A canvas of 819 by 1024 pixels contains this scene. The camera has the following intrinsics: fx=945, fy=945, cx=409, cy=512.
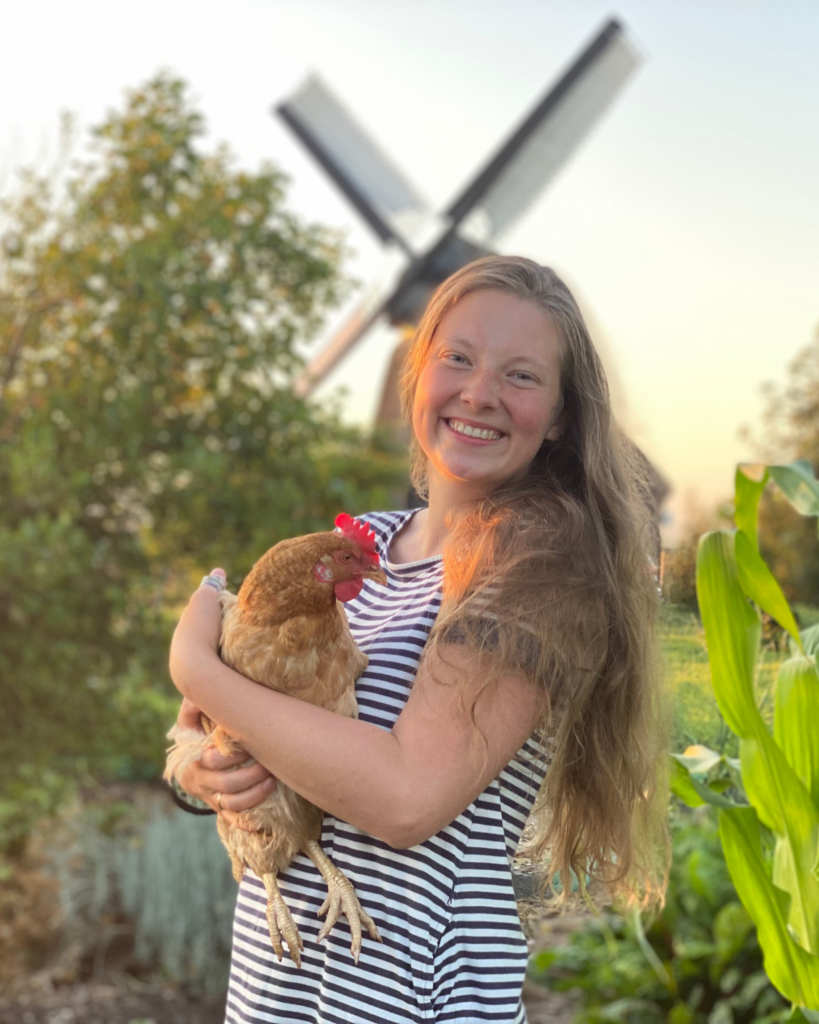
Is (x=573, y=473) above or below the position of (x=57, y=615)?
below

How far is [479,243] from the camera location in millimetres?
12391

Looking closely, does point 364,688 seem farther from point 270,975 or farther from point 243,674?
point 270,975

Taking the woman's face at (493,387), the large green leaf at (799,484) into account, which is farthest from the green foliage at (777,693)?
the woman's face at (493,387)

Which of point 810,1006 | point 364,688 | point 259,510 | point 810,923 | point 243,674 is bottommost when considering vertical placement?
point 810,1006

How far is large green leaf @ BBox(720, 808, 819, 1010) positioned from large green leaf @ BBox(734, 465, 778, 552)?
539mm

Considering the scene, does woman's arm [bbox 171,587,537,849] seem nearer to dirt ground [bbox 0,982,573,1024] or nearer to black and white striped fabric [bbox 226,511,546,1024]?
black and white striped fabric [bbox 226,511,546,1024]

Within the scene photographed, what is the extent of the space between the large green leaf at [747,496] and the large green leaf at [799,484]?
0.02 meters

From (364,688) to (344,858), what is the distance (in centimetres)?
24

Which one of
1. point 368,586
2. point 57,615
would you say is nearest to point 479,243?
point 57,615

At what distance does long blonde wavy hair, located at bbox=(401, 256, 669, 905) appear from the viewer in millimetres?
1293

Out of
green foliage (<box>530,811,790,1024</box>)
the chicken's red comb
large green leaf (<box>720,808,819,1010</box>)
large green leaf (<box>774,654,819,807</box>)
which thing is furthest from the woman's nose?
green foliage (<box>530,811,790,1024</box>)

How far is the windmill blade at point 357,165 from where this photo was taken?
12812 mm

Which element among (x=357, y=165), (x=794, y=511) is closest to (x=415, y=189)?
(x=357, y=165)

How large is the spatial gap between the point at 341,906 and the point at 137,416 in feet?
13.3
